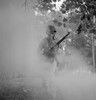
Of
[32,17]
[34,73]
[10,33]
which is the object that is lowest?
[34,73]

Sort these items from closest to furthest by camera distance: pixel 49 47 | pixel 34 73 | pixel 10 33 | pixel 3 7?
pixel 49 47, pixel 3 7, pixel 10 33, pixel 34 73

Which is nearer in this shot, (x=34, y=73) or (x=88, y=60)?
(x=34, y=73)

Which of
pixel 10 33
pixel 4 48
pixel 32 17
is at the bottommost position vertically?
pixel 4 48

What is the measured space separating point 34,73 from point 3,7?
16.6ft

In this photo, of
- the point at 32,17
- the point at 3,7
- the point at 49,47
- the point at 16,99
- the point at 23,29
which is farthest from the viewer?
the point at 32,17

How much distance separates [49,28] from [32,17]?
225 inches

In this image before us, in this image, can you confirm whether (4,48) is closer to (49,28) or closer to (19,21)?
(19,21)

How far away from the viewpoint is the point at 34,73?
13.6 metres

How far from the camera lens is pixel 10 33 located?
10.4 metres

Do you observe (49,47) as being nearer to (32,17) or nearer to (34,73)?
(32,17)

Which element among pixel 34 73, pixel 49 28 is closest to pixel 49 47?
pixel 49 28

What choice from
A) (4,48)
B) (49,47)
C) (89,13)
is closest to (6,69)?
(4,48)

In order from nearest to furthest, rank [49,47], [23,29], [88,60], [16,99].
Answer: [16,99] → [49,47] → [23,29] → [88,60]

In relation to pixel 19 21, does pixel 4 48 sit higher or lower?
lower
